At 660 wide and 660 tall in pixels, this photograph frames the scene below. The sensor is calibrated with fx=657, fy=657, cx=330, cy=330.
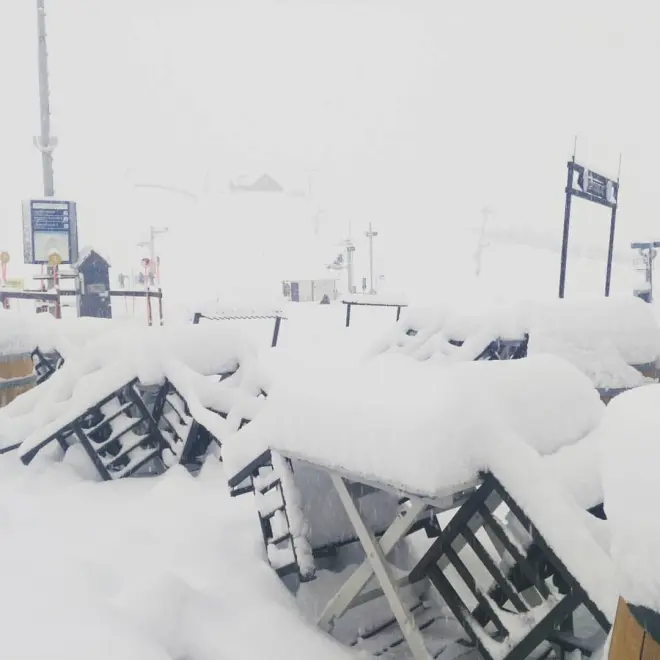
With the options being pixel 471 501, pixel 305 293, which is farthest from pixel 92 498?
pixel 305 293

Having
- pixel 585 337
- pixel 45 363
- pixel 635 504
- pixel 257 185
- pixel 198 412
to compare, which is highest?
pixel 257 185

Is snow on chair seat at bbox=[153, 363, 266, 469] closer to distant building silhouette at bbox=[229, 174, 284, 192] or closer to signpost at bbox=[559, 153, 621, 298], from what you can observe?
signpost at bbox=[559, 153, 621, 298]

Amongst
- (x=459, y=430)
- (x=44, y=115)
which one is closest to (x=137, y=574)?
(x=459, y=430)

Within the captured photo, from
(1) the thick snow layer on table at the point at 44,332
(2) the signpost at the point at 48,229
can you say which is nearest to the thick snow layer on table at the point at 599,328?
(1) the thick snow layer on table at the point at 44,332

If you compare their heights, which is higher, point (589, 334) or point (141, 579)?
point (589, 334)

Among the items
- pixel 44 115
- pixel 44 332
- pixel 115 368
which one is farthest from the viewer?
pixel 44 115

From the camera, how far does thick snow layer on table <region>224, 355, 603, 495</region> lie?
2529mm

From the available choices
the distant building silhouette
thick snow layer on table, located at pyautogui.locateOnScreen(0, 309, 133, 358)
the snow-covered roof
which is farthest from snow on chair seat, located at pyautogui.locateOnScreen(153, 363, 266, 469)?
the distant building silhouette

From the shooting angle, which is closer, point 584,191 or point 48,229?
point 584,191

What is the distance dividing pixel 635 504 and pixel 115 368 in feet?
14.1

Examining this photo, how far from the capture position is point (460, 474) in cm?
251

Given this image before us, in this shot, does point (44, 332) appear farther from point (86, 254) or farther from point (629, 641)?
point (629, 641)

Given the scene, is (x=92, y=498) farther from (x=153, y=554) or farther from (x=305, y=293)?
(x=305, y=293)

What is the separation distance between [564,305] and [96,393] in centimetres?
458
